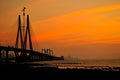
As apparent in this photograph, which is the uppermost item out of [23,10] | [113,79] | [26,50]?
[23,10]

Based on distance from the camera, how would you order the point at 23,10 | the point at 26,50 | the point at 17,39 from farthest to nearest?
the point at 23,10
the point at 26,50
the point at 17,39

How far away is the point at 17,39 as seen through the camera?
90.9 metres

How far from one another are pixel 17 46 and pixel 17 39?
424 cm

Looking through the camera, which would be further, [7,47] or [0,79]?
[7,47]

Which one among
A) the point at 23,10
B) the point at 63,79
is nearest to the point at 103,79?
the point at 63,79

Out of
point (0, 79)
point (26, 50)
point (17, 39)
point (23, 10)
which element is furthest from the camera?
point (23, 10)

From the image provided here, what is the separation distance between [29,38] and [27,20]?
10.3 meters

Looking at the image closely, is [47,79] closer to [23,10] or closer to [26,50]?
[26,50]

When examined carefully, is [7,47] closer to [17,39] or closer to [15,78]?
[17,39]

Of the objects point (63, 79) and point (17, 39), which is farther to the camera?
point (17, 39)

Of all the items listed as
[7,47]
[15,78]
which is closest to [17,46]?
[7,47]

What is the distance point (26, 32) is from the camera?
3720 inches

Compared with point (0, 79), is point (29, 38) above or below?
above

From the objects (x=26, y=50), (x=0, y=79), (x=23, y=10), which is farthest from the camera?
(x=23, y=10)
